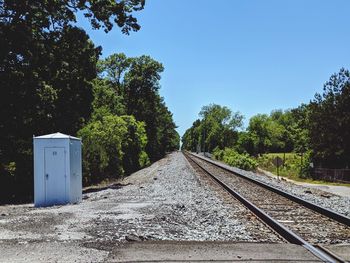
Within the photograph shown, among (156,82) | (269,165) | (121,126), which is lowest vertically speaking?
(269,165)

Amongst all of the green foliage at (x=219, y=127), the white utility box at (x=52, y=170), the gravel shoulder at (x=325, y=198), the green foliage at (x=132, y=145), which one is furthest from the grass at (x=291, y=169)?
the green foliage at (x=219, y=127)

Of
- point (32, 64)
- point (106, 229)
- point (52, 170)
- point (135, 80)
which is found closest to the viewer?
point (106, 229)

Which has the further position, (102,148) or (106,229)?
(102,148)

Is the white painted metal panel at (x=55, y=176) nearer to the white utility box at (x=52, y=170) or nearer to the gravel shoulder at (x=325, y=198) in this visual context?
the white utility box at (x=52, y=170)

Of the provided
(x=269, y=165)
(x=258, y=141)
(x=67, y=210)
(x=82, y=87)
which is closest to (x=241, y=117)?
(x=258, y=141)

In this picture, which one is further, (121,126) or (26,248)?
(121,126)

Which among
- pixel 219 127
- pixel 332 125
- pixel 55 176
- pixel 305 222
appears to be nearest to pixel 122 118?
pixel 332 125

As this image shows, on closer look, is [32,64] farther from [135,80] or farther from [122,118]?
[135,80]

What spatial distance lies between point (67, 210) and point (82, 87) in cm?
1430

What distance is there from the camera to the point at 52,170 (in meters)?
13.1

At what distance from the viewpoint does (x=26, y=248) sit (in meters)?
6.99

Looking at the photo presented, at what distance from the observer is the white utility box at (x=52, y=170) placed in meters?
13.1

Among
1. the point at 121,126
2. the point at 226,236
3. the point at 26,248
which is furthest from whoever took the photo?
the point at 121,126

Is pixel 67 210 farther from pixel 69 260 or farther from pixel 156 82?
pixel 156 82
